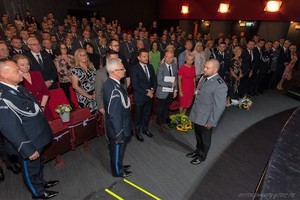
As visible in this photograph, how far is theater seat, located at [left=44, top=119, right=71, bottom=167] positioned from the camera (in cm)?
284

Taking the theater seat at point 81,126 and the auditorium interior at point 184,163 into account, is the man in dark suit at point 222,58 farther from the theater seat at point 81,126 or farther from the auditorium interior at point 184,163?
the theater seat at point 81,126

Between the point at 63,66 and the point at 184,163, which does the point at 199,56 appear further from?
the point at 63,66

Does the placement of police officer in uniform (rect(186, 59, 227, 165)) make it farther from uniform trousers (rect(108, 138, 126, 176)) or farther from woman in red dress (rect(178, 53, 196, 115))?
uniform trousers (rect(108, 138, 126, 176))

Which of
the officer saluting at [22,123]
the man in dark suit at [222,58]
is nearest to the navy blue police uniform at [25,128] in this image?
the officer saluting at [22,123]

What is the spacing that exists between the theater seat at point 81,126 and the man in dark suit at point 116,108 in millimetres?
860

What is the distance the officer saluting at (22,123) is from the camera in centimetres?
187

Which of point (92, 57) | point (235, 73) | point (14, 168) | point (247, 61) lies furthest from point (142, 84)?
point (247, 61)

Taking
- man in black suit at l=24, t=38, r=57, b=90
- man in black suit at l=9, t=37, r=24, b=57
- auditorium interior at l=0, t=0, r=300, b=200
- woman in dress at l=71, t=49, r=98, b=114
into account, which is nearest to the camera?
auditorium interior at l=0, t=0, r=300, b=200

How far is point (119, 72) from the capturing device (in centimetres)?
237

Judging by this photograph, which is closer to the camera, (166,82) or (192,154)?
(192,154)

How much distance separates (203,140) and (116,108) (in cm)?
154

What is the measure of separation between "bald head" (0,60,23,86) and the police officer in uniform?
2267 mm

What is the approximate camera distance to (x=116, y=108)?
7.47ft

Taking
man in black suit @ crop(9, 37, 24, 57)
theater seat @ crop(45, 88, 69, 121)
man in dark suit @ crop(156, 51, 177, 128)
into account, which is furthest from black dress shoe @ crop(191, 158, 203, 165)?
man in black suit @ crop(9, 37, 24, 57)
